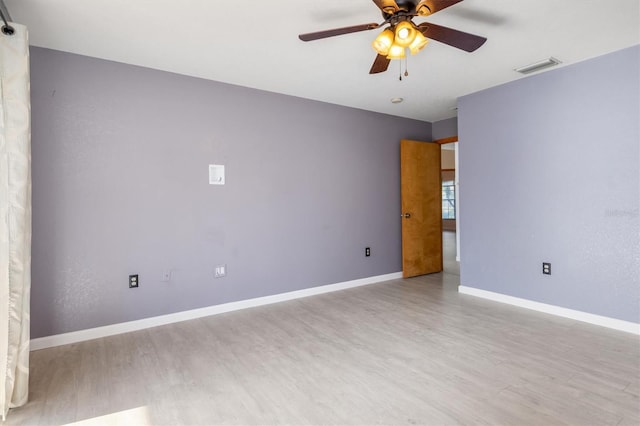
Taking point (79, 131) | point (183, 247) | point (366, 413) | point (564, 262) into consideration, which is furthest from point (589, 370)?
point (79, 131)

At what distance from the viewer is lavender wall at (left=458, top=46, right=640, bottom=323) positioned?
117 inches

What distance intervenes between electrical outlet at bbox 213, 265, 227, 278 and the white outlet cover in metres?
0.92

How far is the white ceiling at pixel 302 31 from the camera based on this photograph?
2260mm

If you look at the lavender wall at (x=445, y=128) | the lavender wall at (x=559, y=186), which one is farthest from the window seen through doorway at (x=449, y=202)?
the lavender wall at (x=559, y=186)

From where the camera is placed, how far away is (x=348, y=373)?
2293mm

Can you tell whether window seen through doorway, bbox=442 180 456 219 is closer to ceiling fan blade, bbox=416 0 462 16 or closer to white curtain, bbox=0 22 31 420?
ceiling fan blade, bbox=416 0 462 16

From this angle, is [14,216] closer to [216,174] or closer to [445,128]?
[216,174]

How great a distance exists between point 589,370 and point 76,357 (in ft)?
12.4

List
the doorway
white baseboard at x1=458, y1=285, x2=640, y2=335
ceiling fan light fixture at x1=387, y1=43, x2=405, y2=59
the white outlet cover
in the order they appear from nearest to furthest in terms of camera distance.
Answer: ceiling fan light fixture at x1=387, y1=43, x2=405, y2=59
white baseboard at x1=458, y1=285, x2=640, y2=335
the white outlet cover
the doorway

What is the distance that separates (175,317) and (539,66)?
4.42 m

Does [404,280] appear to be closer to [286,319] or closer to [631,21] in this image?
[286,319]

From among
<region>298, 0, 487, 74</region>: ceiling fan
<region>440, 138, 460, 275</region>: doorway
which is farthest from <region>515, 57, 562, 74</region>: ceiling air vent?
<region>440, 138, 460, 275</region>: doorway

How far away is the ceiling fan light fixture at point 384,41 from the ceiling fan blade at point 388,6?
0.10 m

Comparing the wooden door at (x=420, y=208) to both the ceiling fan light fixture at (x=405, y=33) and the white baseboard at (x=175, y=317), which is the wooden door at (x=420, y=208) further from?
the ceiling fan light fixture at (x=405, y=33)
